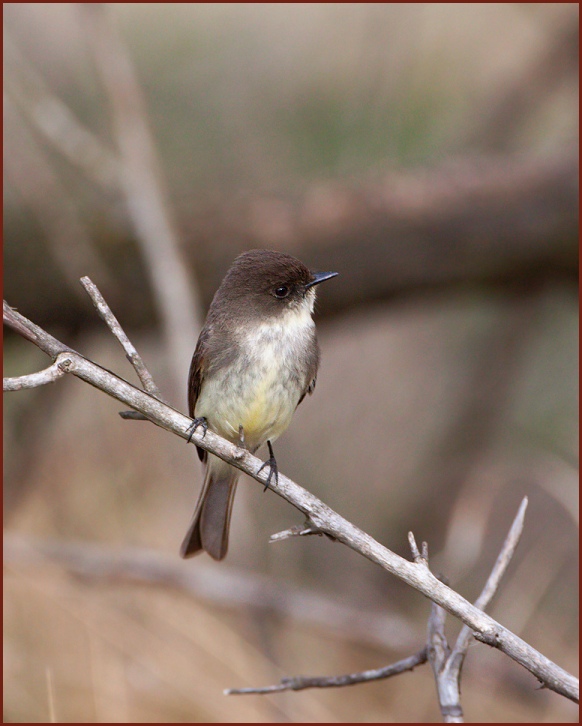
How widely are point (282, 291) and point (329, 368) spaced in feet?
11.2

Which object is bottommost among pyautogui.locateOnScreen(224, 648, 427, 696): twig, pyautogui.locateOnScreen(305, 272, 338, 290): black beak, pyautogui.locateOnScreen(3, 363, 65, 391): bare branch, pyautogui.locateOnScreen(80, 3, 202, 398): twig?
pyautogui.locateOnScreen(224, 648, 427, 696): twig

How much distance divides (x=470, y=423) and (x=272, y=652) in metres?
2.17

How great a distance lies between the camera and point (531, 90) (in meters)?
6.36

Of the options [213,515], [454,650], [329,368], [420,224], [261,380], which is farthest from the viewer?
[329,368]

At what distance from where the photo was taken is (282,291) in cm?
318

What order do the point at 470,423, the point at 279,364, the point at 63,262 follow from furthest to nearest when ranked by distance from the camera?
the point at 470,423 → the point at 63,262 → the point at 279,364

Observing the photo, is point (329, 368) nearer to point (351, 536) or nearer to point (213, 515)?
point (213, 515)

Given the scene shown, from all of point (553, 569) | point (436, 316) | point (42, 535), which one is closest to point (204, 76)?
point (436, 316)

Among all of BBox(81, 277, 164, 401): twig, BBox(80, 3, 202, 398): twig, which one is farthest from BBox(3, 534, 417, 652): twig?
BBox(81, 277, 164, 401): twig

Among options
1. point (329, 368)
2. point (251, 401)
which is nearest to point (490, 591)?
point (251, 401)

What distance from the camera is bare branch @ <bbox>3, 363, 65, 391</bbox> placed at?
1929mm

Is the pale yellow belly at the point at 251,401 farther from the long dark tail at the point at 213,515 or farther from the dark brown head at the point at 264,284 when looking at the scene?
the long dark tail at the point at 213,515

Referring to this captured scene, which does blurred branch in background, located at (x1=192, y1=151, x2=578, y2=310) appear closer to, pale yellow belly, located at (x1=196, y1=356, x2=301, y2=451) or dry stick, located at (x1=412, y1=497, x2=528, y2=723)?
pale yellow belly, located at (x1=196, y1=356, x2=301, y2=451)

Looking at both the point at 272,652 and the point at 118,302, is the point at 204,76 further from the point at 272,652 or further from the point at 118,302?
the point at 272,652
